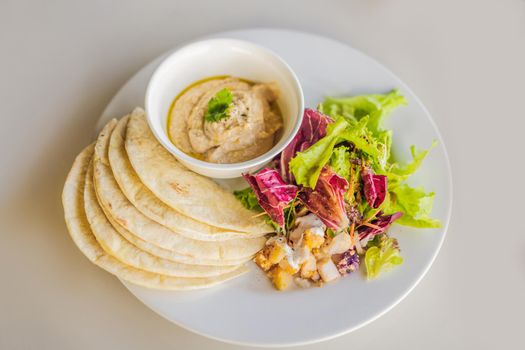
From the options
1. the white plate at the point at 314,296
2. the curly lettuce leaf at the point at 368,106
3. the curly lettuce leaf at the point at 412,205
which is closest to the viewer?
the white plate at the point at 314,296

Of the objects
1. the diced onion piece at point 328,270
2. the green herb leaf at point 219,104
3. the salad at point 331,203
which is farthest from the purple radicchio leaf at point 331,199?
the green herb leaf at point 219,104

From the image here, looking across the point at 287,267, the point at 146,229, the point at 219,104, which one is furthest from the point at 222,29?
the point at 287,267

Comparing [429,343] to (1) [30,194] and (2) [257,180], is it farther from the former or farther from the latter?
(1) [30,194]

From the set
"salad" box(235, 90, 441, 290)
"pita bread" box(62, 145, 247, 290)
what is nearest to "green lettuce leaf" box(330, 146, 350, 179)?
"salad" box(235, 90, 441, 290)

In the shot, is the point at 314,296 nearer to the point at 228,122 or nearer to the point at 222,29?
the point at 228,122

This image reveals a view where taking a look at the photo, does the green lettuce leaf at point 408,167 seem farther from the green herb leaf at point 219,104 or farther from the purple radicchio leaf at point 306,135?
the green herb leaf at point 219,104
